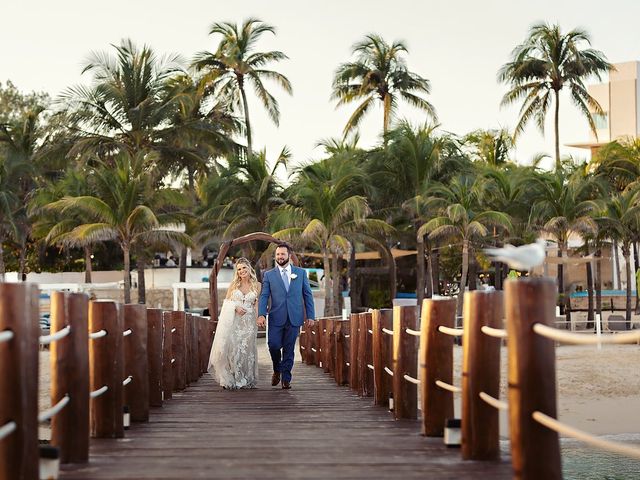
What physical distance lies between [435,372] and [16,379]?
3.39 meters

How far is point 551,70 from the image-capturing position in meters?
55.2

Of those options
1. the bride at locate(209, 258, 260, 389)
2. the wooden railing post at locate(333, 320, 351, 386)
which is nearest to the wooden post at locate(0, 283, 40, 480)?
the bride at locate(209, 258, 260, 389)

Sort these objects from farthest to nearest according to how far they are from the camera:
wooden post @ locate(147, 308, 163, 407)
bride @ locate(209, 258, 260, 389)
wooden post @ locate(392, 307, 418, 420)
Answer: bride @ locate(209, 258, 260, 389)
wooden post @ locate(147, 308, 163, 407)
wooden post @ locate(392, 307, 418, 420)

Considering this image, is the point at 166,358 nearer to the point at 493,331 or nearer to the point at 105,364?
the point at 105,364

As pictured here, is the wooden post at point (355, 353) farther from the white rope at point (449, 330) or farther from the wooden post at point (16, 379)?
the wooden post at point (16, 379)

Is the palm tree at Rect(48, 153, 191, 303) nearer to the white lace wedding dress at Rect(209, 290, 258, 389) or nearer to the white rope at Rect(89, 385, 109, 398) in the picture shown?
the white lace wedding dress at Rect(209, 290, 258, 389)

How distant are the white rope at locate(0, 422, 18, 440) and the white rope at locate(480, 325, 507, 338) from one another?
244 cm

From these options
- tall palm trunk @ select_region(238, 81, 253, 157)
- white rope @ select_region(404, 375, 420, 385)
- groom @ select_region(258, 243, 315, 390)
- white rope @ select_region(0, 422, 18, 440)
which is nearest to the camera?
white rope @ select_region(0, 422, 18, 440)

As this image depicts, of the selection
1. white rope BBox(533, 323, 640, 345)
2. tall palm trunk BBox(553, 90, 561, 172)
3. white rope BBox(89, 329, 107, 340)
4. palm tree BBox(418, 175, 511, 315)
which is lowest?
white rope BBox(89, 329, 107, 340)

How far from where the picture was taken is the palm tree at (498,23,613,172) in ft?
181

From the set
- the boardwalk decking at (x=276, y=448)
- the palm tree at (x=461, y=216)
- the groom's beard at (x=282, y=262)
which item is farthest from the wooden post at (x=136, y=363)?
the palm tree at (x=461, y=216)

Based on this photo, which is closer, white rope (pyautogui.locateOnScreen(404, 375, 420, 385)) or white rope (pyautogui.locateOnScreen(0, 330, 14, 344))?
white rope (pyautogui.locateOnScreen(0, 330, 14, 344))

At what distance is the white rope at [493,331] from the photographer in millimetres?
5568

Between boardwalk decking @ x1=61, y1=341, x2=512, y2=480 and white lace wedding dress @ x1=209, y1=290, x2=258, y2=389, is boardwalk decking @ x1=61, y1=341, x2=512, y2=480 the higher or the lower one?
the lower one
